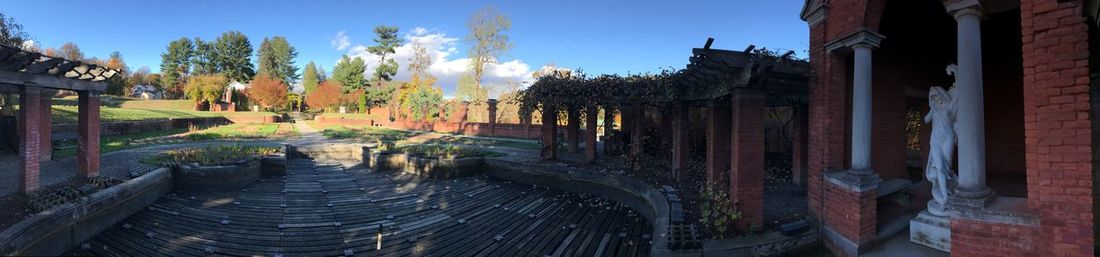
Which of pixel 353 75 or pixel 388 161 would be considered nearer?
pixel 388 161

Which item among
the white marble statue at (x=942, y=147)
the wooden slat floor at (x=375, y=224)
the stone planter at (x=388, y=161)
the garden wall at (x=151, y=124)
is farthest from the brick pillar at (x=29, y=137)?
the white marble statue at (x=942, y=147)

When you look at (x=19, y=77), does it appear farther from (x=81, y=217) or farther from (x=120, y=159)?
(x=120, y=159)

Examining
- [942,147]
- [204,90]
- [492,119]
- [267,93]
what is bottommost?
[942,147]

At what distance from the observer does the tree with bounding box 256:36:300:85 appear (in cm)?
7000

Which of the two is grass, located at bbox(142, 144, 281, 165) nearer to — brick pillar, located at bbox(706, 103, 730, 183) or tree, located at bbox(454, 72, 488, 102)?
brick pillar, located at bbox(706, 103, 730, 183)

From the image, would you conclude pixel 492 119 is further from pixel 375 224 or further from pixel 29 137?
pixel 29 137

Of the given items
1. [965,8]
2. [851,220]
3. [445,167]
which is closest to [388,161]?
[445,167]

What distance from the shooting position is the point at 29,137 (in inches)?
269

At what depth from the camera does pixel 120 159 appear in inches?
446

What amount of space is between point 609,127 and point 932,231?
9.72 m

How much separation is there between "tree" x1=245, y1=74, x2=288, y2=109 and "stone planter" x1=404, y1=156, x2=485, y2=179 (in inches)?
1706

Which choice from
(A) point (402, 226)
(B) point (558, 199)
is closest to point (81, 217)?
(A) point (402, 226)

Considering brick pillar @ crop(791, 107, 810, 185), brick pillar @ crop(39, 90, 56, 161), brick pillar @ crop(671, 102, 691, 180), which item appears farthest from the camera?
brick pillar @ crop(671, 102, 691, 180)

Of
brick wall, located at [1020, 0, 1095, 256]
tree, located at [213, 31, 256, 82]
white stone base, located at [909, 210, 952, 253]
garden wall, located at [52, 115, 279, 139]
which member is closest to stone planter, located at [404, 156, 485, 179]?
white stone base, located at [909, 210, 952, 253]
